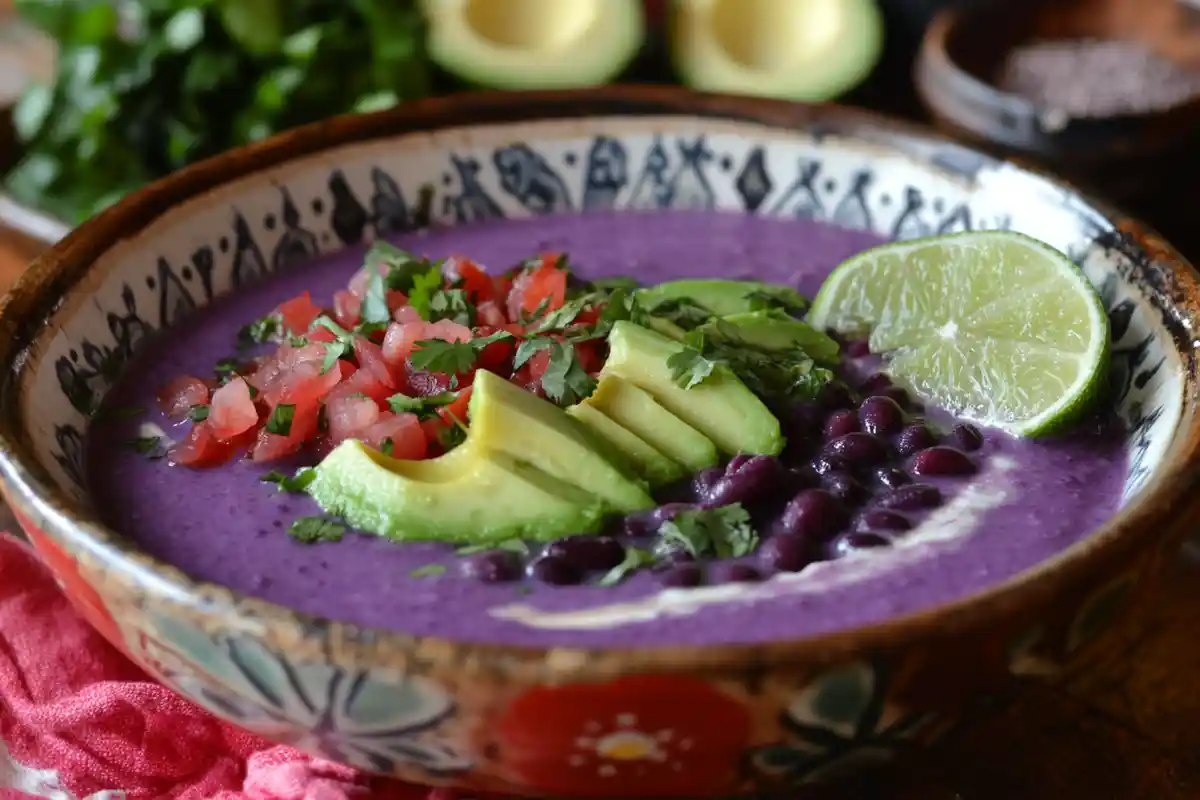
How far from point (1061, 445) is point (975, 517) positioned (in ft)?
0.95

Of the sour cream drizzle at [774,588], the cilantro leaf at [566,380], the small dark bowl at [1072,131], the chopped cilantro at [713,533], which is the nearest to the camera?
the sour cream drizzle at [774,588]

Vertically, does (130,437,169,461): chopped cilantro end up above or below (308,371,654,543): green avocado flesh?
below

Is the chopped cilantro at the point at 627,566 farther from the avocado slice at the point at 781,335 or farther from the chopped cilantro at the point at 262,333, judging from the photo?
the chopped cilantro at the point at 262,333

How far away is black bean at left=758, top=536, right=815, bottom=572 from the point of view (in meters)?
1.65

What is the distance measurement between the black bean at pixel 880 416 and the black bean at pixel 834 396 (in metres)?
0.04

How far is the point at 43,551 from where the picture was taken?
1.60 metres

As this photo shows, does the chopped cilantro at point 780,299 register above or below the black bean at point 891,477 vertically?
above

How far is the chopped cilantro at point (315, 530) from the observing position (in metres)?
1.75

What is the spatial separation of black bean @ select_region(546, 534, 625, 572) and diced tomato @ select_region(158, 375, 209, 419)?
0.77 meters

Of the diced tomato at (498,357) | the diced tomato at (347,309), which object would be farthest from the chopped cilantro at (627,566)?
the diced tomato at (347,309)

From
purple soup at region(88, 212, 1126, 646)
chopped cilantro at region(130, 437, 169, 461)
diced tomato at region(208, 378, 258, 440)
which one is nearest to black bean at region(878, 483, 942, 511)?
purple soup at region(88, 212, 1126, 646)

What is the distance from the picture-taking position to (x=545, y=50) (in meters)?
3.25

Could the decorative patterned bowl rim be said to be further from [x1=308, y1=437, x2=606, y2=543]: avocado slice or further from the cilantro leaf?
the cilantro leaf

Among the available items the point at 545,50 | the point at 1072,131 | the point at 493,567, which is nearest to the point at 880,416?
the point at 493,567
